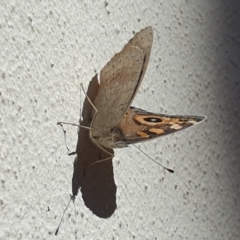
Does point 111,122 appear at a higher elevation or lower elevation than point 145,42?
lower

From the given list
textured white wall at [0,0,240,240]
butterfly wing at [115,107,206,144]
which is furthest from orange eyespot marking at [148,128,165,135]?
textured white wall at [0,0,240,240]

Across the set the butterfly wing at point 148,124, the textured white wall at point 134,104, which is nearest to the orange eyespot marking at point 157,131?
the butterfly wing at point 148,124

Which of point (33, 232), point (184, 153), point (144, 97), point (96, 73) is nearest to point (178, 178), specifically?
point (184, 153)

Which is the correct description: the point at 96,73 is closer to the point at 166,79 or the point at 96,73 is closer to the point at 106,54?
the point at 106,54

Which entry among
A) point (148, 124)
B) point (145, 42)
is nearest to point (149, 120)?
point (148, 124)

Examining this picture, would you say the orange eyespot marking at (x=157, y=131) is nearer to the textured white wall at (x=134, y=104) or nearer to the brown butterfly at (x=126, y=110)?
the brown butterfly at (x=126, y=110)

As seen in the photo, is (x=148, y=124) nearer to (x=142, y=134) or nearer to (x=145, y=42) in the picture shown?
(x=142, y=134)
